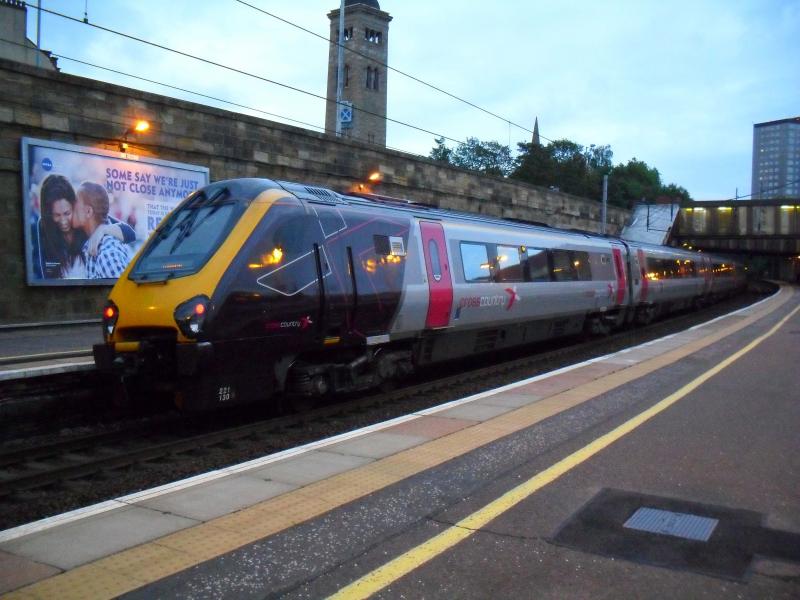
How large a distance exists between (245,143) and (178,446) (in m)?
13.2

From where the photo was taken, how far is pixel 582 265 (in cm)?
1662

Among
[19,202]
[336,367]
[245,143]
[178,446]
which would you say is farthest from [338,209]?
[245,143]

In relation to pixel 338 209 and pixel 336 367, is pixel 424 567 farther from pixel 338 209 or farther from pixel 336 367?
pixel 338 209

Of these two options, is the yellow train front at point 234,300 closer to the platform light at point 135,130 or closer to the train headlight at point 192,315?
the train headlight at point 192,315

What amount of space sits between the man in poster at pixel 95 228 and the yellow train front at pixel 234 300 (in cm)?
766

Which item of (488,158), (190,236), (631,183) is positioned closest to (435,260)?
(190,236)

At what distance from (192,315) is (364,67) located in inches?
3105

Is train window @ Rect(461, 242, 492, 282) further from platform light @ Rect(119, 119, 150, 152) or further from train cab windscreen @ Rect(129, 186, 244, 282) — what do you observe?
platform light @ Rect(119, 119, 150, 152)

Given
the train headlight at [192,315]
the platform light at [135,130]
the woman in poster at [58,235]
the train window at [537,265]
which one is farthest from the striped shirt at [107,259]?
the train headlight at [192,315]

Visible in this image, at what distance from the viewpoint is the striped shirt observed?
16.1m

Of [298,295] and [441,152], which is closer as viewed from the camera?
[298,295]

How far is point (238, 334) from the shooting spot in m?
7.71

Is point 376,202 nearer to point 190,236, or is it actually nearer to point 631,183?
point 190,236

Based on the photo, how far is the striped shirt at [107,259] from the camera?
16109 mm
